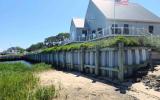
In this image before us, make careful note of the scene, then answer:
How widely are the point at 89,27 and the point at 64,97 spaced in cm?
3233

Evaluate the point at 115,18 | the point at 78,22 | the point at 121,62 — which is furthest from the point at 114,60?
the point at 78,22

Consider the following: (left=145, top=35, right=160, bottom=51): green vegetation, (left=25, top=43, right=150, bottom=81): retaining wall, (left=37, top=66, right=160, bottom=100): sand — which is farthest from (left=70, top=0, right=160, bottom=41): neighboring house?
(left=37, top=66, right=160, bottom=100): sand

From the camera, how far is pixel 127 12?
41.3 metres

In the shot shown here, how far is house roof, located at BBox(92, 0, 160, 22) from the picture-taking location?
130ft

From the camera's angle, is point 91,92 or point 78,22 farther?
point 78,22

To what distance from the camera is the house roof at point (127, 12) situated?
39656 millimetres

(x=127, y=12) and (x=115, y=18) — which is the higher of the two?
(x=127, y=12)

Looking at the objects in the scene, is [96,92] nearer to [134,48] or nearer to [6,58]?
[134,48]

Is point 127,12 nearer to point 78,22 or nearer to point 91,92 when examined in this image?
point 78,22

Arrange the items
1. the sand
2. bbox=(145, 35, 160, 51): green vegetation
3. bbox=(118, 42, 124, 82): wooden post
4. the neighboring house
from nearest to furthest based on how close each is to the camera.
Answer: the sand → bbox=(118, 42, 124, 82): wooden post → bbox=(145, 35, 160, 51): green vegetation → the neighboring house

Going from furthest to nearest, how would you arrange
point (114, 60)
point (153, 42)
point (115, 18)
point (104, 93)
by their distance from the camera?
point (115, 18)
point (153, 42)
point (114, 60)
point (104, 93)

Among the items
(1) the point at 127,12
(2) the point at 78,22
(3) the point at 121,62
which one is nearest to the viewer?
(3) the point at 121,62

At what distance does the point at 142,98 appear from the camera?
44.8ft

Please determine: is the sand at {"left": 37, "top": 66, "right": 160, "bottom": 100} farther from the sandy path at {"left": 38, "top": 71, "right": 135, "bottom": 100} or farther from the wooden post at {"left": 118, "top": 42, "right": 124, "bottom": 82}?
the wooden post at {"left": 118, "top": 42, "right": 124, "bottom": 82}
